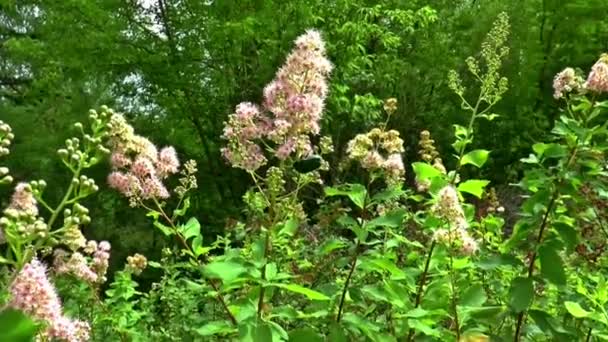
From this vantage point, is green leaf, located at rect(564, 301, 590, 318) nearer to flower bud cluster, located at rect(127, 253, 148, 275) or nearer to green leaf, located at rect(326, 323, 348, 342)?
green leaf, located at rect(326, 323, 348, 342)

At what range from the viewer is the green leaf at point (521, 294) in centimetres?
205

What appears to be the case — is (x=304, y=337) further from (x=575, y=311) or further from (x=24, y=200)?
(x=24, y=200)

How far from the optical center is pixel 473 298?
7.21ft

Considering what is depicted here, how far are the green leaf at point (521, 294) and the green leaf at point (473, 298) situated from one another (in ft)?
0.35

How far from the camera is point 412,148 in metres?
9.20

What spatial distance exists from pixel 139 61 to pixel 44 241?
24.3 feet

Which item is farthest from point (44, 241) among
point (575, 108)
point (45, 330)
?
point (575, 108)

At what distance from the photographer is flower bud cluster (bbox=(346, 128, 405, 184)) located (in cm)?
218

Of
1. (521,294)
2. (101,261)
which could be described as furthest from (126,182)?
(521,294)

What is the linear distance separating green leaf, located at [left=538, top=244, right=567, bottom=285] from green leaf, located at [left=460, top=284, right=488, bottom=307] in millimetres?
178

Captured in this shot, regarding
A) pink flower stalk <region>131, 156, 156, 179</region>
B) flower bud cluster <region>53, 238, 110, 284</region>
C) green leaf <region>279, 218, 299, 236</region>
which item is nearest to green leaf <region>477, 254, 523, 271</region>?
green leaf <region>279, 218, 299, 236</region>

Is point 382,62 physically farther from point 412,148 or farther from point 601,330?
point 601,330

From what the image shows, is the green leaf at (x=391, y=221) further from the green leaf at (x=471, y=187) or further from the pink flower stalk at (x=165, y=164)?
the pink flower stalk at (x=165, y=164)

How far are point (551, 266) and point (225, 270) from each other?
82 centimetres
